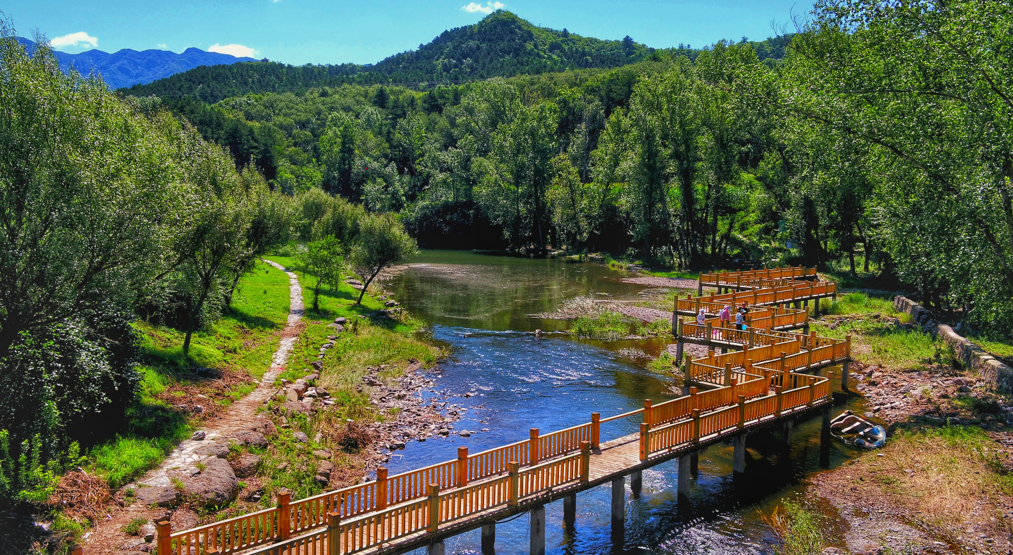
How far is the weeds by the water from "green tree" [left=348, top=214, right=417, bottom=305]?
30833 mm

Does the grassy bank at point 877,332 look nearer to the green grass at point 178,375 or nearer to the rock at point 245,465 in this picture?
the rock at point 245,465

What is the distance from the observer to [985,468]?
18.0 m

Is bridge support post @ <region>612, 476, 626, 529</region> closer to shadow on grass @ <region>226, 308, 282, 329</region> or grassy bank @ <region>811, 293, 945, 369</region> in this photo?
grassy bank @ <region>811, 293, 945, 369</region>

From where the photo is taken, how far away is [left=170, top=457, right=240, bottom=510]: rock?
14.8 m

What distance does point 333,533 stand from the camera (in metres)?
11.3

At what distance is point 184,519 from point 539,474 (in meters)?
8.13

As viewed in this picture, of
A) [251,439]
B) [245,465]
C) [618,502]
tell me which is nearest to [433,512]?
[618,502]

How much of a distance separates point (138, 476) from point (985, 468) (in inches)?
913

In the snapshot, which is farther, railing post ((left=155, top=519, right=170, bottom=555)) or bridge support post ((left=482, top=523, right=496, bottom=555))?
bridge support post ((left=482, top=523, right=496, bottom=555))

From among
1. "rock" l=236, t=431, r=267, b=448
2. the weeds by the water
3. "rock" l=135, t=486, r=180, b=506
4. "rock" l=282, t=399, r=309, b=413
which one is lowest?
the weeds by the water

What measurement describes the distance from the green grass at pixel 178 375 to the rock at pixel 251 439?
56.7 inches

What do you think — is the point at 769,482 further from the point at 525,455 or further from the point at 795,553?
the point at 525,455

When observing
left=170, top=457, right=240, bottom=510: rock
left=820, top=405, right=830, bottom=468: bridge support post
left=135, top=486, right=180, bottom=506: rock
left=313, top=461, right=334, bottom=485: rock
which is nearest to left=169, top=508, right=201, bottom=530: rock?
left=135, top=486, right=180, bottom=506: rock

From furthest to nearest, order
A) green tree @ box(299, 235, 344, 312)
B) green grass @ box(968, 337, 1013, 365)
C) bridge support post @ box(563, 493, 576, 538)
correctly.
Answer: green tree @ box(299, 235, 344, 312)
green grass @ box(968, 337, 1013, 365)
bridge support post @ box(563, 493, 576, 538)
